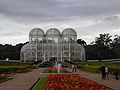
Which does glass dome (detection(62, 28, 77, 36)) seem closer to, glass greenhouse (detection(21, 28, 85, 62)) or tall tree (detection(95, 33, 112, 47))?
glass greenhouse (detection(21, 28, 85, 62))

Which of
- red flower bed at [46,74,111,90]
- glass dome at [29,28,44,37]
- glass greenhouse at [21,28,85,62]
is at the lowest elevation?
red flower bed at [46,74,111,90]

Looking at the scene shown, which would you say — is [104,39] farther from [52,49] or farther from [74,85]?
[74,85]

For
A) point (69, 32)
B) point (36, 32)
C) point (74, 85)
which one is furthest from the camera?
point (36, 32)

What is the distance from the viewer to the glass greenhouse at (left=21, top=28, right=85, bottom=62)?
80.2 meters

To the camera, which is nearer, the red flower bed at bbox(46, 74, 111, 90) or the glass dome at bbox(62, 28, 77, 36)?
the red flower bed at bbox(46, 74, 111, 90)

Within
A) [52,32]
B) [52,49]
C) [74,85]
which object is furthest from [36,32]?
[74,85]

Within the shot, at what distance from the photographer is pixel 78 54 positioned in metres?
81.5

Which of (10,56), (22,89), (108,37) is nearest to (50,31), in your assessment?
(10,56)

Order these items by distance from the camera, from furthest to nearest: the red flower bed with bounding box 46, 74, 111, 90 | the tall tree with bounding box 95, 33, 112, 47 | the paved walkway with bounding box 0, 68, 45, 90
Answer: the tall tree with bounding box 95, 33, 112, 47
the paved walkway with bounding box 0, 68, 45, 90
the red flower bed with bounding box 46, 74, 111, 90

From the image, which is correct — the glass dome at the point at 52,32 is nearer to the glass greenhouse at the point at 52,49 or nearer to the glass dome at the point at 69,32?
the glass greenhouse at the point at 52,49

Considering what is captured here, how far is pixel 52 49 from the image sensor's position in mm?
81500

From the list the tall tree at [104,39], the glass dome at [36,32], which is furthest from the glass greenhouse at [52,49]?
the tall tree at [104,39]

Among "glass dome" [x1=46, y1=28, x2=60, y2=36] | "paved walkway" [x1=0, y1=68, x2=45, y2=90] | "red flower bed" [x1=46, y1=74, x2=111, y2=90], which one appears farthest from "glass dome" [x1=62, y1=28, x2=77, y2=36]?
"red flower bed" [x1=46, y1=74, x2=111, y2=90]

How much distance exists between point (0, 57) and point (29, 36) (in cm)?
1614
